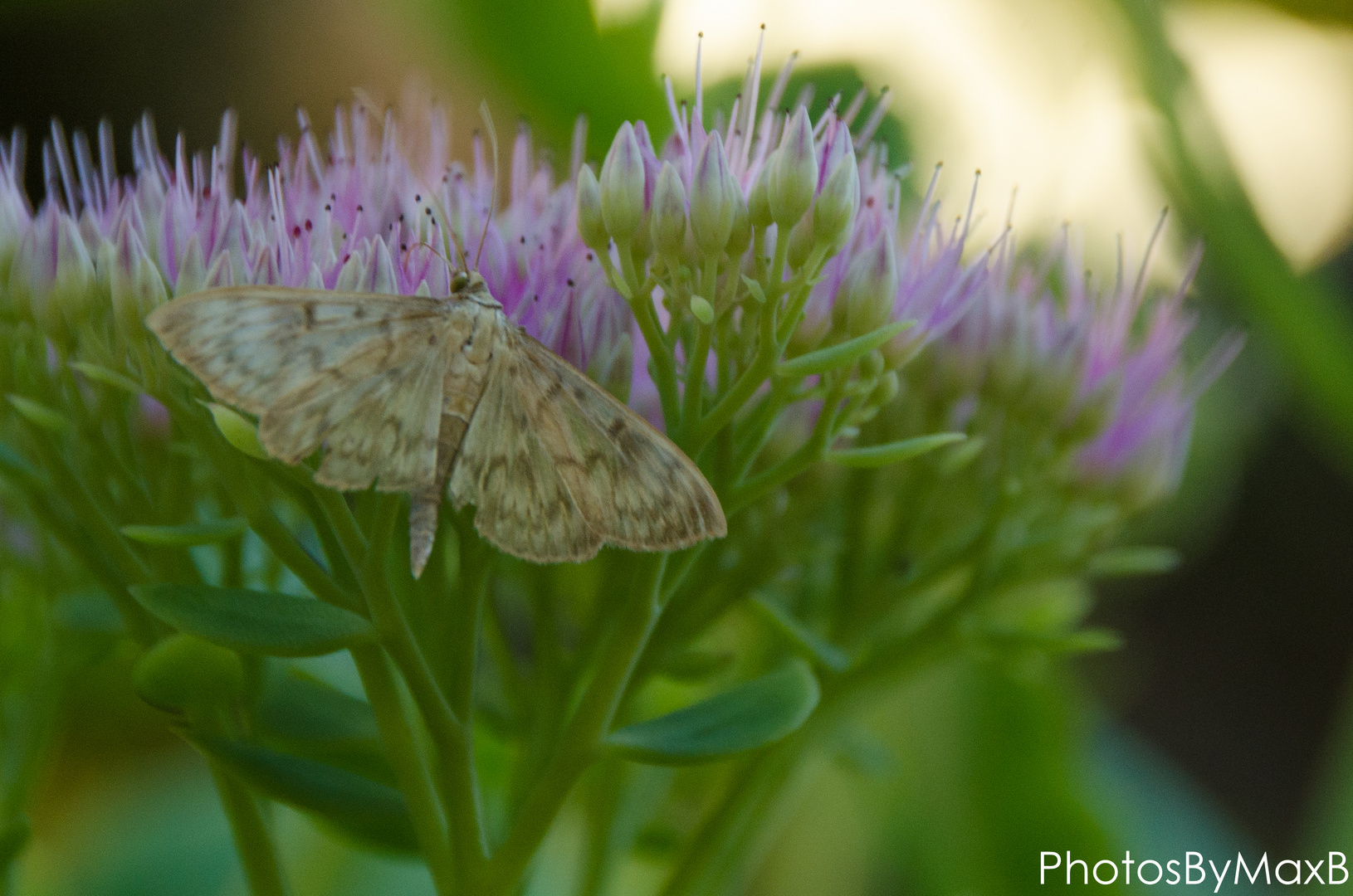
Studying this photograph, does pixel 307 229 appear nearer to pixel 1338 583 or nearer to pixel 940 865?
pixel 940 865

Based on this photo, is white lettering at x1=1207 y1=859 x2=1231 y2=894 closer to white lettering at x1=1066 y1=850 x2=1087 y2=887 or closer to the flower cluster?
white lettering at x1=1066 y1=850 x2=1087 y2=887

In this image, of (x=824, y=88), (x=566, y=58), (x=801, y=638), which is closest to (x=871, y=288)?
(x=801, y=638)

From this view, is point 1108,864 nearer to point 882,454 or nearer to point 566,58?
point 882,454

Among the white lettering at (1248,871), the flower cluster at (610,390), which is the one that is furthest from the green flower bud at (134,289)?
the white lettering at (1248,871)

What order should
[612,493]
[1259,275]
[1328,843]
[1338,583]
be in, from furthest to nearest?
1. [1338,583]
2. [1328,843]
3. [1259,275]
4. [612,493]

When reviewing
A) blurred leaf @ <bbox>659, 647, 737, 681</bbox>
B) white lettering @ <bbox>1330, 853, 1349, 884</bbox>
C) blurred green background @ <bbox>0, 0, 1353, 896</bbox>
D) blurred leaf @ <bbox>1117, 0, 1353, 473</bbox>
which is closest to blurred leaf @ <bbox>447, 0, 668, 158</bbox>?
blurred green background @ <bbox>0, 0, 1353, 896</bbox>

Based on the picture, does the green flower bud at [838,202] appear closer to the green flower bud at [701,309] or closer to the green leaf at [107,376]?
the green flower bud at [701,309]

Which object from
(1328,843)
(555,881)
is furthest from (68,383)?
(1328,843)
